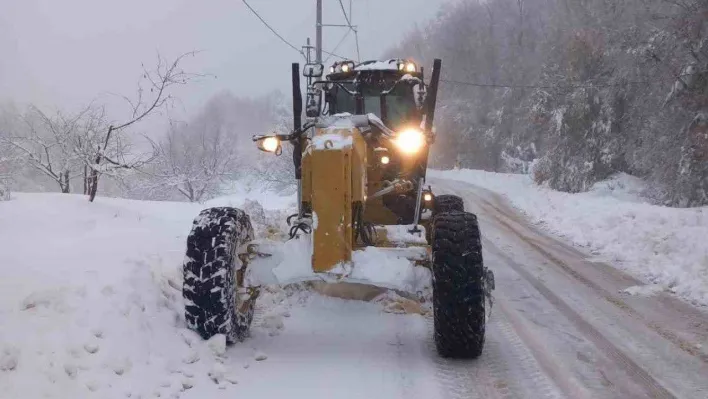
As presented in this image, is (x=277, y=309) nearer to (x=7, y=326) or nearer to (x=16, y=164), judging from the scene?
(x=7, y=326)

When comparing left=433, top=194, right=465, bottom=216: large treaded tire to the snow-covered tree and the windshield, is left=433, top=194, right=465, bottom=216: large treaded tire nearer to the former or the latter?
the windshield

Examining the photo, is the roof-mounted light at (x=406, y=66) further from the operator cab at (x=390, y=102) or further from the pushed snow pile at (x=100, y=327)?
the pushed snow pile at (x=100, y=327)

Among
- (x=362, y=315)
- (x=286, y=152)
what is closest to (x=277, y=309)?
(x=362, y=315)

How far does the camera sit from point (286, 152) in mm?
36906

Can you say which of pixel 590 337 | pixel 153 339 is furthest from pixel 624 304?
pixel 153 339

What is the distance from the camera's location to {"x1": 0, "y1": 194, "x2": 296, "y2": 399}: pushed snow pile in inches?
143

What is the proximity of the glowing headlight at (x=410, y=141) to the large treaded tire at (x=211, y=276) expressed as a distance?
69.2 inches

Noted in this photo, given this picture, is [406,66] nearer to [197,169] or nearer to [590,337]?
[590,337]

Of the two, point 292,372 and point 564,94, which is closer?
point 292,372

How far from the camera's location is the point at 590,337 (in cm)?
537

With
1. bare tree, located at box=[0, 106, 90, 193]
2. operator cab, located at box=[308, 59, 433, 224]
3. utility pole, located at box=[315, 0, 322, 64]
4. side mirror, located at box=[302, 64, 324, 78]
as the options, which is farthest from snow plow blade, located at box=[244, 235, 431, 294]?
utility pole, located at box=[315, 0, 322, 64]

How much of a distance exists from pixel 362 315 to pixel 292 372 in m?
1.58

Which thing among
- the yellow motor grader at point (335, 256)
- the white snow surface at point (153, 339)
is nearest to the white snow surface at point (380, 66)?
the yellow motor grader at point (335, 256)

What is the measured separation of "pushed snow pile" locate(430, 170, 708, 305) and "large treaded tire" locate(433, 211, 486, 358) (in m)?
3.27
